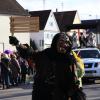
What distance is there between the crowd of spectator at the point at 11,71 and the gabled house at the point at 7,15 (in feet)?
75.6

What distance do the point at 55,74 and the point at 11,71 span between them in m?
15.0

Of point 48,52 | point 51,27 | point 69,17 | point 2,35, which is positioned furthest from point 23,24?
point 69,17

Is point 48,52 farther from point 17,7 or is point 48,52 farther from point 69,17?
point 69,17

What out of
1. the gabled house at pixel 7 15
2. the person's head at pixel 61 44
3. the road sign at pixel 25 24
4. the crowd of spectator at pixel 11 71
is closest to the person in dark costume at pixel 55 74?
the person's head at pixel 61 44

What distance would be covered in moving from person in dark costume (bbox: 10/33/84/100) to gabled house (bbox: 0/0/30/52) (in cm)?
3949

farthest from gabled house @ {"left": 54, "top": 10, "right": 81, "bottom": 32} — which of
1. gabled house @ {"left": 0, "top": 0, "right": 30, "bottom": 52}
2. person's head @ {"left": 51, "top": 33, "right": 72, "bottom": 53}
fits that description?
person's head @ {"left": 51, "top": 33, "right": 72, "bottom": 53}

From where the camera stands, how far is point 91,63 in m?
21.3

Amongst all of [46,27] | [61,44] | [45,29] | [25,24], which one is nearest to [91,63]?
[61,44]

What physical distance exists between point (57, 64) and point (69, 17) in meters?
81.7

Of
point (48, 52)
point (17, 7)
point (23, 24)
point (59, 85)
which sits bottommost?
point (59, 85)

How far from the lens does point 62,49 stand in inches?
238

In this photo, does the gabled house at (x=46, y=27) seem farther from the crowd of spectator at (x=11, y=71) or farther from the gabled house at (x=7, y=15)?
the crowd of spectator at (x=11, y=71)

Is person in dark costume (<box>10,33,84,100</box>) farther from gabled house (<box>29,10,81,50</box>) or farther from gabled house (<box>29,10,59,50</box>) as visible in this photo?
gabled house (<box>29,10,59,50</box>)

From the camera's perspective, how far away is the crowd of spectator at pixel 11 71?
20281 mm
